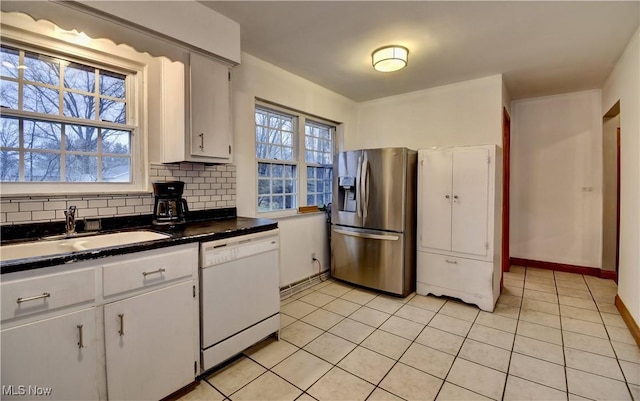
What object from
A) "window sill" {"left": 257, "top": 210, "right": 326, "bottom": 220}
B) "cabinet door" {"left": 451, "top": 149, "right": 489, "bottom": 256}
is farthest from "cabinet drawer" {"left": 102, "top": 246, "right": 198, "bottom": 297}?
"cabinet door" {"left": 451, "top": 149, "right": 489, "bottom": 256}

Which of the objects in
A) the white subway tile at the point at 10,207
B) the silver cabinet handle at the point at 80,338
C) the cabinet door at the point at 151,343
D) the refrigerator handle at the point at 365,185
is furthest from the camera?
the refrigerator handle at the point at 365,185

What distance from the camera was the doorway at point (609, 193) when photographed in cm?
373

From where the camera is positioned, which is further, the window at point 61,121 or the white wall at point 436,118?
the white wall at point 436,118

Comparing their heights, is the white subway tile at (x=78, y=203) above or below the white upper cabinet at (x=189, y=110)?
below

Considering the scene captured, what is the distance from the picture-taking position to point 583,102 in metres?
3.92

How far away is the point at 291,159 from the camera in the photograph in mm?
3525

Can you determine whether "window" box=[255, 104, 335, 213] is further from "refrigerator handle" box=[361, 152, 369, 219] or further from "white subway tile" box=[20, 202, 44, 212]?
"white subway tile" box=[20, 202, 44, 212]

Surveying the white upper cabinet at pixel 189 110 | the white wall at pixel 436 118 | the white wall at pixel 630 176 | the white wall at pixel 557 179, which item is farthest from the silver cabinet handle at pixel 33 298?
the white wall at pixel 557 179

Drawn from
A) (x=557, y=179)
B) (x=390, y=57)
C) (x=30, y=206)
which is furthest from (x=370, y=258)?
(x=557, y=179)

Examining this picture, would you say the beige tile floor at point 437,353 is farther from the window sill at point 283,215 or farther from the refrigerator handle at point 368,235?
the window sill at point 283,215

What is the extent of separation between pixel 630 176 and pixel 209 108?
360 cm

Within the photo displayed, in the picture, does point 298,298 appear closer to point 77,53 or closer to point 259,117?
point 259,117

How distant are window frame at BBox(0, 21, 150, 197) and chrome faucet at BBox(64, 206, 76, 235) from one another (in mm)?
160

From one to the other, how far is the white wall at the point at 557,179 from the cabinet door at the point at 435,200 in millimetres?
2083
